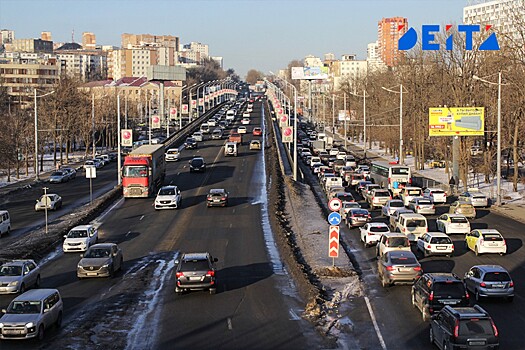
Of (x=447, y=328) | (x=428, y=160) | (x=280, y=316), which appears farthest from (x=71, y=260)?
(x=428, y=160)

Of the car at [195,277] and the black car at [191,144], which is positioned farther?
the black car at [191,144]

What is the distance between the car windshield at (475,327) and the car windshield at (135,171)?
38944mm

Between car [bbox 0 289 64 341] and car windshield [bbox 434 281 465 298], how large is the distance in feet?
37.6

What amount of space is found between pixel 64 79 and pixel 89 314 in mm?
86187

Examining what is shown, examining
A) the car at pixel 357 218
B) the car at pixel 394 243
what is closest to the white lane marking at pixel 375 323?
the car at pixel 394 243

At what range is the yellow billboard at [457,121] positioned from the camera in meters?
62.9

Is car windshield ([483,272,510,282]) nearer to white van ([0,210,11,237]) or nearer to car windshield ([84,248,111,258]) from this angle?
car windshield ([84,248,111,258])

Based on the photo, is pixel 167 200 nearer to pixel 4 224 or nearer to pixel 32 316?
pixel 4 224

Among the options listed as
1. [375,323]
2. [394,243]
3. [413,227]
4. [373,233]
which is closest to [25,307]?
[375,323]

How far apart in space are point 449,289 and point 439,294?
479 mm

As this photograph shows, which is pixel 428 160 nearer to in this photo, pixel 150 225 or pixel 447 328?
pixel 150 225

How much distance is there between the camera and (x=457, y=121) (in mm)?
63688

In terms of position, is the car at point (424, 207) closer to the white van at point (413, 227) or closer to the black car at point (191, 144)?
the white van at point (413, 227)

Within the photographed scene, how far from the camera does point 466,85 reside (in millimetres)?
70750
